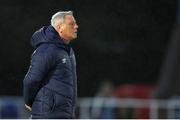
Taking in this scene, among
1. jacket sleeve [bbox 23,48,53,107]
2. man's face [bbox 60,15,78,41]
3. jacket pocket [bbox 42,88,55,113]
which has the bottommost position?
jacket pocket [bbox 42,88,55,113]

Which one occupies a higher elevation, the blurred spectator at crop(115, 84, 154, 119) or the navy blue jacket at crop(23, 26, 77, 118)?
the navy blue jacket at crop(23, 26, 77, 118)

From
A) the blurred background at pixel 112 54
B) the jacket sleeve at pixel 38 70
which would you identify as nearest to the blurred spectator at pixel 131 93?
the blurred background at pixel 112 54

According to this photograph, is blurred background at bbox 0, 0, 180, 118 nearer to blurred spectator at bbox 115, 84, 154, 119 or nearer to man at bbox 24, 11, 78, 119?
blurred spectator at bbox 115, 84, 154, 119

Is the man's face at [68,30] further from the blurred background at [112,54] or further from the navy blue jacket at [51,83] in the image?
the blurred background at [112,54]

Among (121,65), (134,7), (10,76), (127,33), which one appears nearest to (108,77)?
(121,65)

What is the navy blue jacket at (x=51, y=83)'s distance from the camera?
621 centimetres

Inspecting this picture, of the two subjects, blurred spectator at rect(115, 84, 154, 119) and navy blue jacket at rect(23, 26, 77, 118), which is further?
blurred spectator at rect(115, 84, 154, 119)

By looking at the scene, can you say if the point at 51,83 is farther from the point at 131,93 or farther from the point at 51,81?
the point at 131,93

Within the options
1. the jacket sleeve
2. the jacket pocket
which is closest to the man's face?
the jacket sleeve

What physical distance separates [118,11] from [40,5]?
0.98 metres

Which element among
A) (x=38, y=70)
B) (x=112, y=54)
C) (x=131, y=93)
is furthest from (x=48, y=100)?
(x=112, y=54)

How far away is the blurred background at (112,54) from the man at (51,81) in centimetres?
238

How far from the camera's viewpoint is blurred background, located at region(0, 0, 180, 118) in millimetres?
10445

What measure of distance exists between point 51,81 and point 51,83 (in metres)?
0.02
